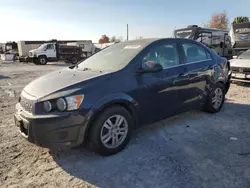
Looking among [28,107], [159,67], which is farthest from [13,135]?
[159,67]

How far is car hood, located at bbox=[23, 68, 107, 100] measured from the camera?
286 centimetres

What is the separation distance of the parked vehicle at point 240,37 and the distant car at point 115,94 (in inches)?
370

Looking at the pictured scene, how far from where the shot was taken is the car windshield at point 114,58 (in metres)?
3.45

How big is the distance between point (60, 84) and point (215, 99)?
3.38 m

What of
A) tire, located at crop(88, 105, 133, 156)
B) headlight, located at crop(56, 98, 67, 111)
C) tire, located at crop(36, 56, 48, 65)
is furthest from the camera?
tire, located at crop(36, 56, 48, 65)

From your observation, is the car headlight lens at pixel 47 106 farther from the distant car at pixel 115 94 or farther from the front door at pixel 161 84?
the front door at pixel 161 84

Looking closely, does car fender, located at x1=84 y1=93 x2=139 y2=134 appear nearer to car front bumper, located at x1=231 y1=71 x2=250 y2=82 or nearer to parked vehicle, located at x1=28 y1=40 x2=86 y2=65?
car front bumper, located at x1=231 y1=71 x2=250 y2=82

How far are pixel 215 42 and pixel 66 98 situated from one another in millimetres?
13388

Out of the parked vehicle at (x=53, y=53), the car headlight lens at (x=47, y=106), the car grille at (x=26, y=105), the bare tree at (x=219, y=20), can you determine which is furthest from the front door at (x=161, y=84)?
the bare tree at (x=219, y=20)

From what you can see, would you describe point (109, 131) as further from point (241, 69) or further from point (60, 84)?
point (241, 69)

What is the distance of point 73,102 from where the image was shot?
277 cm

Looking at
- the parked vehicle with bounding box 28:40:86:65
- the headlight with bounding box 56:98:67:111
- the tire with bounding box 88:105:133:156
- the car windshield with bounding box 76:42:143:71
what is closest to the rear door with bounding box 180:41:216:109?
the car windshield with bounding box 76:42:143:71

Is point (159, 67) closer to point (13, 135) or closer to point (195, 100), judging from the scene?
point (195, 100)

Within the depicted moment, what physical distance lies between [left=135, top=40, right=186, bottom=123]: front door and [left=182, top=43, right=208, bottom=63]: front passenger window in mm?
255
